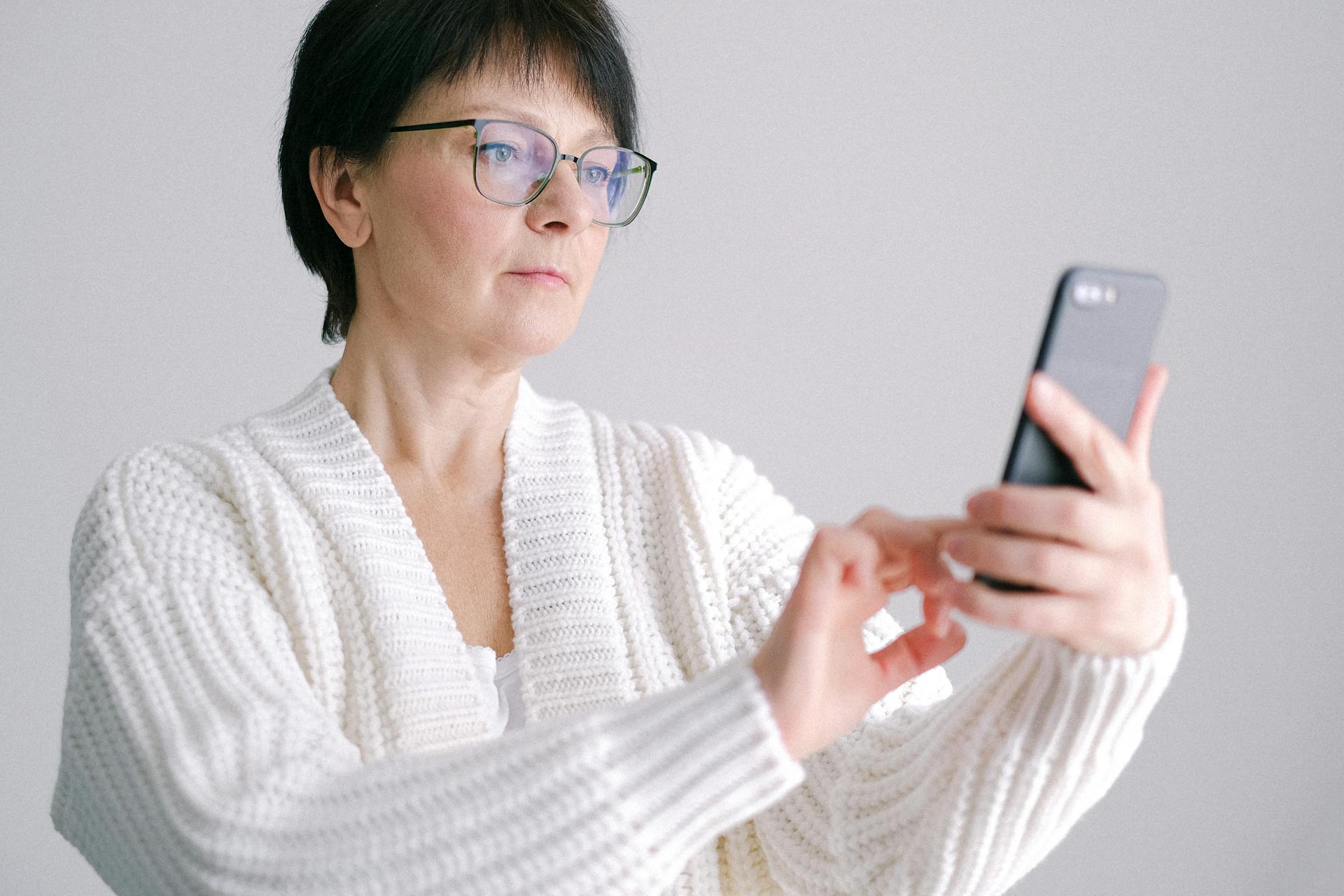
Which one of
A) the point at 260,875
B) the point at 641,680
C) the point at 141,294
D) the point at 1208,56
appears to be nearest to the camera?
the point at 260,875

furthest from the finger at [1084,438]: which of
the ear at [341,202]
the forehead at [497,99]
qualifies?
the ear at [341,202]

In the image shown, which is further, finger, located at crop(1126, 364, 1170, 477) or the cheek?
the cheek

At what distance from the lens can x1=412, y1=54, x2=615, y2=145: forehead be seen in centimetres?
149

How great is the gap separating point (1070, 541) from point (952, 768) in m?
0.35

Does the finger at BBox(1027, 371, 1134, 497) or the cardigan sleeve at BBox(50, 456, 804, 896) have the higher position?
the finger at BBox(1027, 371, 1134, 497)

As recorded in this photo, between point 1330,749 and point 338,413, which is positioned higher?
point 338,413

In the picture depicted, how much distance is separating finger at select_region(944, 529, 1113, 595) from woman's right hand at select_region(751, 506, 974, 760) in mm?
56

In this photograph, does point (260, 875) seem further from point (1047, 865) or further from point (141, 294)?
point (1047, 865)

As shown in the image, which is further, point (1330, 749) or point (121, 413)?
point (1330, 749)

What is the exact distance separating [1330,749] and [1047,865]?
62 centimetres

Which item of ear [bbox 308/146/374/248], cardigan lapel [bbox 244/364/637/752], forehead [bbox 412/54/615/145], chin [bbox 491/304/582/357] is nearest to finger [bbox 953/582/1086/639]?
cardigan lapel [bbox 244/364/637/752]

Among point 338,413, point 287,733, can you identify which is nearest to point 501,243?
point 338,413

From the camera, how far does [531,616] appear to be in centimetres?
147

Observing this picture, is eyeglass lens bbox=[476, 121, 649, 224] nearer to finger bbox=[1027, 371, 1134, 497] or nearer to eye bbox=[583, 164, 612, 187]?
eye bbox=[583, 164, 612, 187]
